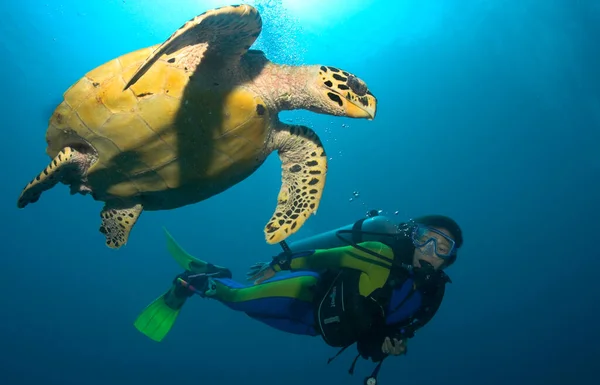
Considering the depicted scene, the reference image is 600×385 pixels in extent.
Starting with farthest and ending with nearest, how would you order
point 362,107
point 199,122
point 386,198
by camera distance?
1. point 386,198
2. point 199,122
3. point 362,107

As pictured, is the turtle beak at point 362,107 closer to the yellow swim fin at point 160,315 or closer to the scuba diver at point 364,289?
the scuba diver at point 364,289

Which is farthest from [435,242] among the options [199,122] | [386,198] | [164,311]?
[386,198]

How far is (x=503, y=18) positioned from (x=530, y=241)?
27.3 metres

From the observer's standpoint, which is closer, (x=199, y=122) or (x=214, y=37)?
(x=214, y=37)

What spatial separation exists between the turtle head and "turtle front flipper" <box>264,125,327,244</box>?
0.47 metres

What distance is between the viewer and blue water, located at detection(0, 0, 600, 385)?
25094 millimetres

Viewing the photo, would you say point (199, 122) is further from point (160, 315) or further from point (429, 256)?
point (160, 315)

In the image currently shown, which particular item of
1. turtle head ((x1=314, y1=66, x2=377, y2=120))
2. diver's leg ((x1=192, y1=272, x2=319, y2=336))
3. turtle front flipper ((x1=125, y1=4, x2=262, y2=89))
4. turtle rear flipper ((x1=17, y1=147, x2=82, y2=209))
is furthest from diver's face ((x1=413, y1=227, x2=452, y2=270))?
turtle rear flipper ((x1=17, y1=147, x2=82, y2=209))

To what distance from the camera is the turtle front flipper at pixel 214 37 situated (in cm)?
196

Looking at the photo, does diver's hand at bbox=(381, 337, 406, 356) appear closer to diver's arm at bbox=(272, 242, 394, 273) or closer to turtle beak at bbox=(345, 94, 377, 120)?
diver's arm at bbox=(272, 242, 394, 273)

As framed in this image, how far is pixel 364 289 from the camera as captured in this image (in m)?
4.26

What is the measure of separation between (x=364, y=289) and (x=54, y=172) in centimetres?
353

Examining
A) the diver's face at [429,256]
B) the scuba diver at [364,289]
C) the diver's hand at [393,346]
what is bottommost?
the diver's hand at [393,346]

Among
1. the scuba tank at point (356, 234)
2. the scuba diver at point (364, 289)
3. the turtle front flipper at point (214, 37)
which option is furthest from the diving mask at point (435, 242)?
the turtle front flipper at point (214, 37)
